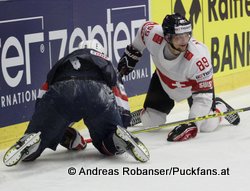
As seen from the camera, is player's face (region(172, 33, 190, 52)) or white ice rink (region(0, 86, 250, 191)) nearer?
white ice rink (region(0, 86, 250, 191))

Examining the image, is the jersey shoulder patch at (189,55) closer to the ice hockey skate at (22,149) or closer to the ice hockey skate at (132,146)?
the ice hockey skate at (132,146)

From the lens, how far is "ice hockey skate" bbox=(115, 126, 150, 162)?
5312 mm

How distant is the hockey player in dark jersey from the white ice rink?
12 centimetres

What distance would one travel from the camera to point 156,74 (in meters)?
6.60

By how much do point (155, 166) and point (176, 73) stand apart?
3.64 ft

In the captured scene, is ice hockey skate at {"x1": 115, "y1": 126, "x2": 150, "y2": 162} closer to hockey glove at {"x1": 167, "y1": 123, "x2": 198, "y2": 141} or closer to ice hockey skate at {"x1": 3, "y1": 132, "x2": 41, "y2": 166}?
ice hockey skate at {"x1": 3, "y1": 132, "x2": 41, "y2": 166}

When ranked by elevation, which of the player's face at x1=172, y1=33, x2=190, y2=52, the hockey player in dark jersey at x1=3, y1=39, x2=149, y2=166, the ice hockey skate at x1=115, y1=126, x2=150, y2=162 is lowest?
→ the ice hockey skate at x1=115, y1=126, x2=150, y2=162

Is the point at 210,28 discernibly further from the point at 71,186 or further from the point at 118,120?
the point at 71,186

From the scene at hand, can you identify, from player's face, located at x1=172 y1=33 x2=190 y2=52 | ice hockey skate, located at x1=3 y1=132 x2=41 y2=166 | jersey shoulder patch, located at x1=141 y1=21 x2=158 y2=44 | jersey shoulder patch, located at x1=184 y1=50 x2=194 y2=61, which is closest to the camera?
ice hockey skate, located at x1=3 y1=132 x2=41 y2=166

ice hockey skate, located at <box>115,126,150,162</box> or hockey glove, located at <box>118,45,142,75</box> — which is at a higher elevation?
hockey glove, located at <box>118,45,142,75</box>

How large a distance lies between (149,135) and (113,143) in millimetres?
946

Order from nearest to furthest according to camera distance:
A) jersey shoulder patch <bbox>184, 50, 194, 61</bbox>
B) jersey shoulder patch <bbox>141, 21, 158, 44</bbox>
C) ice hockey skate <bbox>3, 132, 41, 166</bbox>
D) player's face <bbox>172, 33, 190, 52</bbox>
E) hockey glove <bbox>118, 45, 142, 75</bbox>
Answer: ice hockey skate <bbox>3, 132, 41, 166</bbox>, player's face <bbox>172, 33, 190, 52</bbox>, jersey shoulder patch <bbox>184, 50, 194, 61</bbox>, jersey shoulder patch <bbox>141, 21, 158, 44</bbox>, hockey glove <bbox>118, 45, 142, 75</bbox>

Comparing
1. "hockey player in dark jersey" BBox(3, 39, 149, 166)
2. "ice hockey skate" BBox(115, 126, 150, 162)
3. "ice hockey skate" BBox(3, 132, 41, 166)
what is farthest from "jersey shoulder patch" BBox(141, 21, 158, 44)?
"ice hockey skate" BBox(3, 132, 41, 166)

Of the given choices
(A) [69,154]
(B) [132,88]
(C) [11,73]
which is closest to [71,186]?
(A) [69,154]
